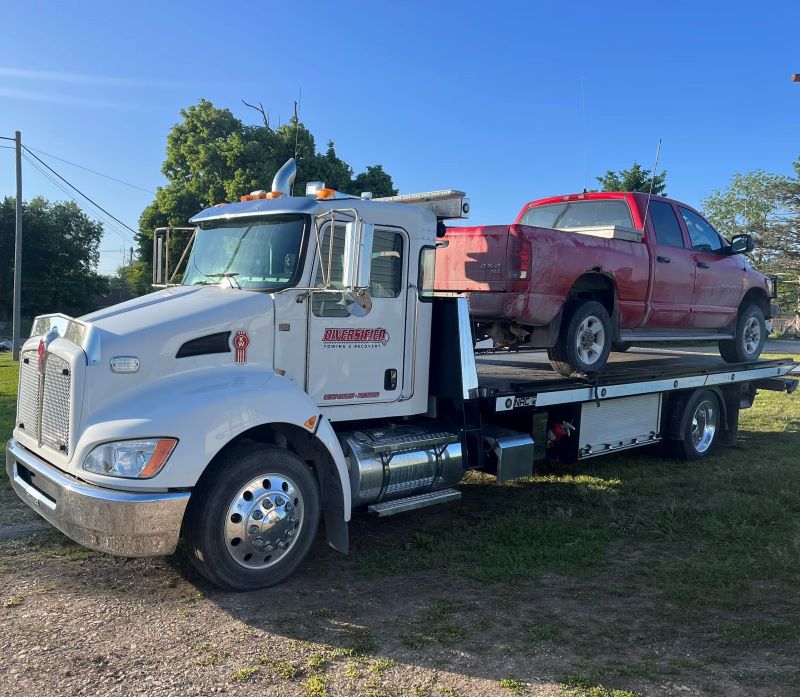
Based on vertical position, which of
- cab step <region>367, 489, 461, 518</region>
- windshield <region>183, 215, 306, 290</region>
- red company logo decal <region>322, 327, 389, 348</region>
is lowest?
cab step <region>367, 489, 461, 518</region>

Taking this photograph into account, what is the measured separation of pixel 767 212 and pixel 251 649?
174 ft

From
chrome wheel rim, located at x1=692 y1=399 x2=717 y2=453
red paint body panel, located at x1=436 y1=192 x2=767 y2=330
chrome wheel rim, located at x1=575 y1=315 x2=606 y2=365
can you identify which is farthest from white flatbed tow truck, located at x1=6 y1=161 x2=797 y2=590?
chrome wheel rim, located at x1=692 y1=399 x2=717 y2=453

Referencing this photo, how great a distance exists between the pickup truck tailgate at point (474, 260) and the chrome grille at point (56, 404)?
3463 millimetres

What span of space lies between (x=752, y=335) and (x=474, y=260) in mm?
5338

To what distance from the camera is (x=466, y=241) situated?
21.1 feet

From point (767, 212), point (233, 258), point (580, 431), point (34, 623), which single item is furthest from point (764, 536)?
point (767, 212)

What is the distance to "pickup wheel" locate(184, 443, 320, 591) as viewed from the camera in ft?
13.7

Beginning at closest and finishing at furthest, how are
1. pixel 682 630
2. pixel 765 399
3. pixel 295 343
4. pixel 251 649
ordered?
pixel 251 649, pixel 682 630, pixel 295 343, pixel 765 399

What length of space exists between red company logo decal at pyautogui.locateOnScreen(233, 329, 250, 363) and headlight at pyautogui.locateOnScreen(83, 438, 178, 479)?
80cm

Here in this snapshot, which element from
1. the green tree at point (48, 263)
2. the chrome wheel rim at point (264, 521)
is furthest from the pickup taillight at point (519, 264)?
the green tree at point (48, 263)

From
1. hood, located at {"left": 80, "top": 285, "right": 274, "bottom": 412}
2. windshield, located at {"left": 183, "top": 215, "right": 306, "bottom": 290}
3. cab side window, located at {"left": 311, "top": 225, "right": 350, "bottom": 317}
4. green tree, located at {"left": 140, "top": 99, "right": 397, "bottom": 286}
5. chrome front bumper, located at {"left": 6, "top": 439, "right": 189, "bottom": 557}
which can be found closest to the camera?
chrome front bumper, located at {"left": 6, "top": 439, "right": 189, "bottom": 557}

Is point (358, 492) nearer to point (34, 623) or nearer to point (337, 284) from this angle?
point (337, 284)

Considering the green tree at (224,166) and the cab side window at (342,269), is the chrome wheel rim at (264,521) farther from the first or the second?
the green tree at (224,166)

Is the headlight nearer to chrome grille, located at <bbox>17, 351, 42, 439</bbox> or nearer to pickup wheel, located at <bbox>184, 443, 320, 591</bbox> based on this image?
pickup wheel, located at <bbox>184, 443, 320, 591</bbox>
